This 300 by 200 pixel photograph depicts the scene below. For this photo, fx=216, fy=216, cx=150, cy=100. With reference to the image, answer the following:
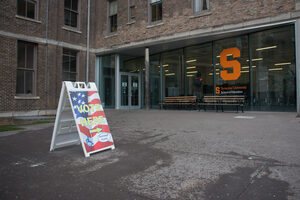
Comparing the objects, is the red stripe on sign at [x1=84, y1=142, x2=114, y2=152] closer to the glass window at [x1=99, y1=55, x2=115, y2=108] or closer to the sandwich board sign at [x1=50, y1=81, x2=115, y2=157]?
the sandwich board sign at [x1=50, y1=81, x2=115, y2=157]

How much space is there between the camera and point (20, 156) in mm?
4113

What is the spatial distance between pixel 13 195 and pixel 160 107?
13.8 meters

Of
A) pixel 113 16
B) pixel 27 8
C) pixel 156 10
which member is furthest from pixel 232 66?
pixel 27 8

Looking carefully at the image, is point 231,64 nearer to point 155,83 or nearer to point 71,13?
point 155,83

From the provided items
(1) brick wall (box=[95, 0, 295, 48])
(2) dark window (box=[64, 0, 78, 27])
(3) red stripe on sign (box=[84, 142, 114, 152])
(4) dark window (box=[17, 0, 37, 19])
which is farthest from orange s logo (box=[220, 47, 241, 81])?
(4) dark window (box=[17, 0, 37, 19])

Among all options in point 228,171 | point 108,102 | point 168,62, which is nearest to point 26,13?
point 108,102

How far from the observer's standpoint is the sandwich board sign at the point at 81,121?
413 centimetres

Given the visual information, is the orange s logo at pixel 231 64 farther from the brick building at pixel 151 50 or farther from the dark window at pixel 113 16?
the dark window at pixel 113 16

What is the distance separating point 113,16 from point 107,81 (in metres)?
5.17

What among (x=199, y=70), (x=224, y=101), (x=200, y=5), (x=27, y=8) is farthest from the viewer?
(x=199, y=70)

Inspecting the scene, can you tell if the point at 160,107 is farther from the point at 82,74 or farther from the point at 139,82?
the point at 82,74

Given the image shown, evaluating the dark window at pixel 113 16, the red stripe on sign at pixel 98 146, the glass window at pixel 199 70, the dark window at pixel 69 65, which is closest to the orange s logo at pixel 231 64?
the glass window at pixel 199 70

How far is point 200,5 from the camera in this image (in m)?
12.5

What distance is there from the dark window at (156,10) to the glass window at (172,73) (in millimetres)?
2672
